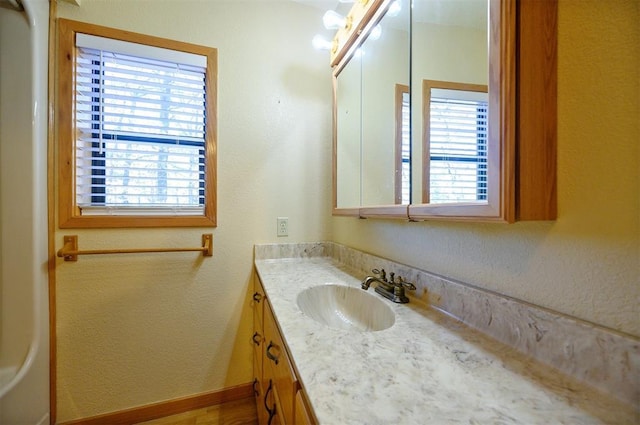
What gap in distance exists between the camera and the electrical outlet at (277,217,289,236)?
1.60 meters

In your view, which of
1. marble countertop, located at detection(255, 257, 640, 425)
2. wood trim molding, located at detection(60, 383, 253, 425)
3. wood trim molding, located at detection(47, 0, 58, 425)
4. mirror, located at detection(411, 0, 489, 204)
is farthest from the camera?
wood trim molding, located at detection(60, 383, 253, 425)

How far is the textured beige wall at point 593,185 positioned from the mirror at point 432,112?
0.14 meters

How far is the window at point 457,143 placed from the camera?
1.94 feet

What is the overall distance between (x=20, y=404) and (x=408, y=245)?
1.78m

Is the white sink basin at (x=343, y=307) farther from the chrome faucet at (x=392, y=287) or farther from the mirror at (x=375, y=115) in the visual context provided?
the mirror at (x=375, y=115)

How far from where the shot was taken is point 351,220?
1.50m

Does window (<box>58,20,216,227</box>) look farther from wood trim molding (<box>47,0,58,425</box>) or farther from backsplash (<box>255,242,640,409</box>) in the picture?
backsplash (<box>255,242,640,409</box>)

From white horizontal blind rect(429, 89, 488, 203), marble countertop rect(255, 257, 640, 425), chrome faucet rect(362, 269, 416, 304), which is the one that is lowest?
marble countertop rect(255, 257, 640, 425)

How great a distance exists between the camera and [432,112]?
0.80m

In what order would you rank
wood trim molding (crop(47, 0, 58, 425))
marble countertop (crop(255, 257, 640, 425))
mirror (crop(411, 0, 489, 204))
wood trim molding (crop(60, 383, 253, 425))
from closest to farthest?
marble countertop (crop(255, 257, 640, 425)) < mirror (crop(411, 0, 489, 204)) < wood trim molding (crop(47, 0, 58, 425)) < wood trim molding (crop(60, 383, 253, 425))

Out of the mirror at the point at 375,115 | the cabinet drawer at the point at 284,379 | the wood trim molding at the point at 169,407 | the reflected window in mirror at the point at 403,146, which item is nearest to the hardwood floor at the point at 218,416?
the wood trim molding at the point at 169,407

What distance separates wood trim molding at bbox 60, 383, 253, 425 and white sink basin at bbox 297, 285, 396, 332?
908mm

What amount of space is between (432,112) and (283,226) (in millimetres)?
1084

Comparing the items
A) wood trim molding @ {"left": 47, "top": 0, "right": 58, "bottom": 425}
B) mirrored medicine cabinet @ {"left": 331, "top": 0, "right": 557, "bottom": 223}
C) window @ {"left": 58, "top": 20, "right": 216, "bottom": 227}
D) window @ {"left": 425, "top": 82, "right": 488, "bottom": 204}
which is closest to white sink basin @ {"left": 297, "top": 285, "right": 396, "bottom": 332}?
mirrored medicine cabinet @ {"left": 331, "top": 0, "right": 557, "bottom": 223}
